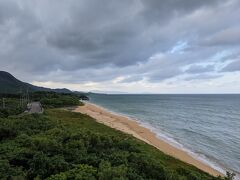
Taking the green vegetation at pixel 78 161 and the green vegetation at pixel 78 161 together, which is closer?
the green vegetation at pixel 78 161

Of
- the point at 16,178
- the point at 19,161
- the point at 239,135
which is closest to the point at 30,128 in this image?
the point at 19,161

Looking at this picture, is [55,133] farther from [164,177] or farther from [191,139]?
[191,139]

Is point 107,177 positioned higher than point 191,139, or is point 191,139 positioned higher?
point 107,177

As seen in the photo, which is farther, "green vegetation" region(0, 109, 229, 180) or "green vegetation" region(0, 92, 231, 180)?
"green vegetation" region(0, 109, 229, 180)

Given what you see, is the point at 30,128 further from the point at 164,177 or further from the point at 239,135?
the point at 239,135

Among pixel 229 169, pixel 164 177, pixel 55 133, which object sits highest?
pixel 55 133

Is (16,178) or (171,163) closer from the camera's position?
(16,178)

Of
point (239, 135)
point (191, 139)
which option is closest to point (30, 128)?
point (191, 139)

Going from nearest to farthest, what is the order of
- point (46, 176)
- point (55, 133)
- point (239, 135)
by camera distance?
1. point (46, 176)
2. point (55, 133)
3. point (239, 135)

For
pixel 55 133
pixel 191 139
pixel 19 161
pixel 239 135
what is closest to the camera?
pixel 19 161
